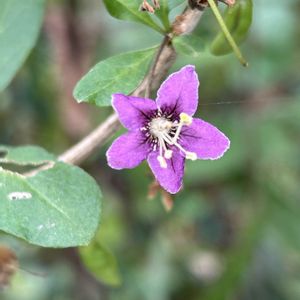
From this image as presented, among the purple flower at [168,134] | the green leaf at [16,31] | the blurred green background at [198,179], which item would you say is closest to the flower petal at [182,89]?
the purple flower at [168,134]

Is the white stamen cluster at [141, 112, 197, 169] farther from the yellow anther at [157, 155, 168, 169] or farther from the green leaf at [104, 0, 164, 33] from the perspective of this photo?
the green leaf at [104, 0, 164, 33]

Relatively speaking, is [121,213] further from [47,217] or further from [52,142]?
[47,217]

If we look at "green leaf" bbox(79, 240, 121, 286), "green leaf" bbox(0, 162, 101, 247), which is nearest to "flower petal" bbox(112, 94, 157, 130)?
"green leaf" bbox(0, 162, 101, 247)

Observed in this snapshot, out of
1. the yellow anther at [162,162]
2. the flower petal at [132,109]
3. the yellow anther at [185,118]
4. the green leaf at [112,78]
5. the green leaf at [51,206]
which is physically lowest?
the yellow anther at [162,162]

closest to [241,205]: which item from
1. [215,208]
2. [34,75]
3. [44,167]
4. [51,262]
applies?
[215,208]

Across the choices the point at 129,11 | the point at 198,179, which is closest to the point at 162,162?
the point at 129,11

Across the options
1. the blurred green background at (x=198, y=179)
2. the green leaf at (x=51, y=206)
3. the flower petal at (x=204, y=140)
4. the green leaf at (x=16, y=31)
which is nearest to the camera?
the green leaf at (x=51, y=206)

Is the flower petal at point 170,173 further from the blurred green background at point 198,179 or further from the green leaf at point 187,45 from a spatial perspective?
the blurred green background at point 198,179
